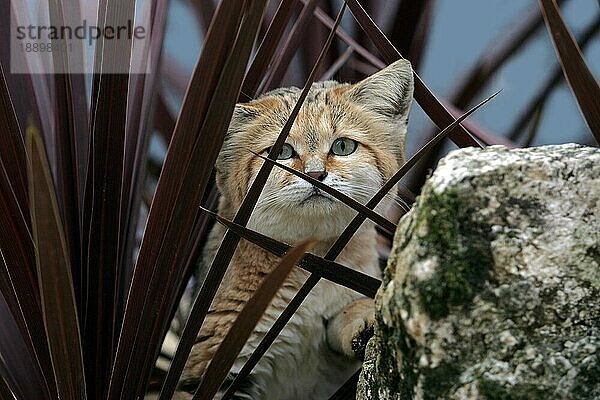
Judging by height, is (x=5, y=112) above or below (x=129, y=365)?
above

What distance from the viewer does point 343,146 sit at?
5.21 ft

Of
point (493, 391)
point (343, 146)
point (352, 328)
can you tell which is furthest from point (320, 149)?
point (493, 391)

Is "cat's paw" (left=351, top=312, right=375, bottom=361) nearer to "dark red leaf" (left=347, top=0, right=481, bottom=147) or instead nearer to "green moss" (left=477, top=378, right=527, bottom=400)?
"dark red leaf" (left=347, top=0, right=481, bottom=147)

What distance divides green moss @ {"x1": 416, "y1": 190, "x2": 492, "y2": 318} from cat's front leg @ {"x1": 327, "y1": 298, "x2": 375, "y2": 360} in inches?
21.4

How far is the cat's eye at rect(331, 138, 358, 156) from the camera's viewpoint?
157 cm

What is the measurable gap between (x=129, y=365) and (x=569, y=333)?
554mm

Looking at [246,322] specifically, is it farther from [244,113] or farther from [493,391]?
[244,113]

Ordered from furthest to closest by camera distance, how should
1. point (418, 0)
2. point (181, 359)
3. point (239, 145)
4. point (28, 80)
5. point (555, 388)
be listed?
point (418, 0)
point (239, 145)
point (28, 80)
point (181, 359)
point (555, 388)

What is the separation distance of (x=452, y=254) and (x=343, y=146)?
840mm

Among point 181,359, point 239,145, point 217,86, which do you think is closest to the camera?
point 217,86

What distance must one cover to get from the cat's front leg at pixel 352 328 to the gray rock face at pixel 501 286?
21.1 inches

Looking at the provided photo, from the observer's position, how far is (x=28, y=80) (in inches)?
52.3

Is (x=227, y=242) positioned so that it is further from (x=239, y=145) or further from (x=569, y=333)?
(x=239, y=145)

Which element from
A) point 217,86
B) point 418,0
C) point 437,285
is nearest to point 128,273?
point 217,86
